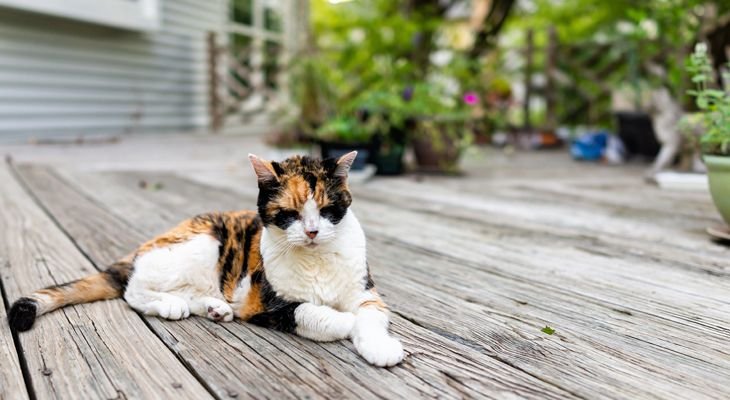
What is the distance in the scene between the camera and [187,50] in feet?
34.6

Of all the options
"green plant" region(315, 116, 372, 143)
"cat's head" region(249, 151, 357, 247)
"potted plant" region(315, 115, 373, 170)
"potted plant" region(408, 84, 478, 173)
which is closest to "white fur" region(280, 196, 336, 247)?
"cat's head" region(249, 151, 357, 247)

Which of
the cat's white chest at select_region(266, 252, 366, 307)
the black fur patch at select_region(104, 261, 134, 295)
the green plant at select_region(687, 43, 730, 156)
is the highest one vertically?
the green plant at select_region(687, 43, 730, 156)

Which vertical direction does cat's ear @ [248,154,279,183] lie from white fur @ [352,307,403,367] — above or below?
above

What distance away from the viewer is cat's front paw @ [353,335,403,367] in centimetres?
147

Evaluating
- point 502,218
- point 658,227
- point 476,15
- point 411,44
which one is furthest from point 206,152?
point 476,15

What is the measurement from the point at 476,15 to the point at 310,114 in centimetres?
966

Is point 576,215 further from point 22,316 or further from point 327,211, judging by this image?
point 22,316

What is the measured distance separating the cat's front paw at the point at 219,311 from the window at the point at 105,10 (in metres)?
6.91

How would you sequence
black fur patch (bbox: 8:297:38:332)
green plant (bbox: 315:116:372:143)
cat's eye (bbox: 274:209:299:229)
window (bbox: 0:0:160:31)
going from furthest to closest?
1. window (bbox: 0:0:160:31)
2. green plant (bbox: 315:116:372:143)
3. black fur patch (bbox: 8:297:38:332)
4. cat's eye (bbox: 274:209:299:229)

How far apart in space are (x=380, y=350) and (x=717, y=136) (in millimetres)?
2113

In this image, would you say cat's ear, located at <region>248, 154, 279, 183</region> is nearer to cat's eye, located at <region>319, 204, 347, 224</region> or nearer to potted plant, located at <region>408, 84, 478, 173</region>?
cat's eye, located at <region>319, 204, 347, 224</region>

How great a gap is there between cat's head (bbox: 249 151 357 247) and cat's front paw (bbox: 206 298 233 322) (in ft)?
1.05

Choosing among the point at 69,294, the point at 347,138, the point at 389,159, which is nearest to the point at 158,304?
the point at 69,294

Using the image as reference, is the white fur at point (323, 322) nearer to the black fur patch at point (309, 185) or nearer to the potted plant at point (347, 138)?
the black fur patch at point (309, 185)
